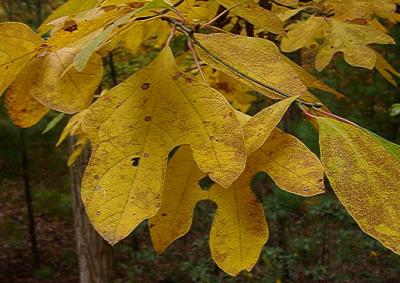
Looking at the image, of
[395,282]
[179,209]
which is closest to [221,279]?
[395,282]

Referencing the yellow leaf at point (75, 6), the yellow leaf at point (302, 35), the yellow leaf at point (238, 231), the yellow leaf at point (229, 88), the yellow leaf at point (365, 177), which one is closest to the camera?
the yellow leaf at point (365, 177)

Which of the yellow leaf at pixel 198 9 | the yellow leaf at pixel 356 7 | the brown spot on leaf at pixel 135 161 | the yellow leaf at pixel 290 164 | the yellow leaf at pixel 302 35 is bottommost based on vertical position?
the yellow leaf at pixel 302 35

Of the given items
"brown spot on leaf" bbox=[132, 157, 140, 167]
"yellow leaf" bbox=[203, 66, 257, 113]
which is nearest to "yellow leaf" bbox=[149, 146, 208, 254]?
"brown spot on leaf" bbox=[132, 157, 140, 167]

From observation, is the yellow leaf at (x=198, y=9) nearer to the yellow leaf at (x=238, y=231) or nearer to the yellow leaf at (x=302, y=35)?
the yellow leaf at (x=302, y=35)

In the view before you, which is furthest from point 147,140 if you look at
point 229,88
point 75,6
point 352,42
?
point 229,88

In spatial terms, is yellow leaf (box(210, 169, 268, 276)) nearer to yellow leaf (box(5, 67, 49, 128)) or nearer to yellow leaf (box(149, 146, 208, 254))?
yellow leaf (box(149, 146, 208, 254))

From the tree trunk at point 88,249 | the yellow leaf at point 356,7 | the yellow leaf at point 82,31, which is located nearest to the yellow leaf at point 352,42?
the yellow leaf at point 356,7

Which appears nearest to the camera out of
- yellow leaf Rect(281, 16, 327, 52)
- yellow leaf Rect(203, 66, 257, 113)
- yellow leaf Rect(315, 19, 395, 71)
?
yellow leaf Rect(315, 19, 395, 71)
